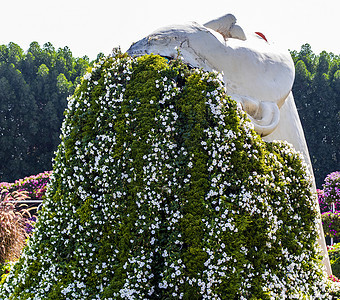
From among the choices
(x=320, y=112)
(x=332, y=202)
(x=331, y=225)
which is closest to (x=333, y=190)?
(x=332, y=202)

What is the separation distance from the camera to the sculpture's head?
3.98m

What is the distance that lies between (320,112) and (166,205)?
2272 centimetres

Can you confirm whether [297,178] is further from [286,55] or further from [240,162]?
[286,55]

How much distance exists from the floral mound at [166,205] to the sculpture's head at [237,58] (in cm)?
51

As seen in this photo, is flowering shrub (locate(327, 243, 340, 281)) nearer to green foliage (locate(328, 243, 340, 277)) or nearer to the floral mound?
green foliage (locate(328, 243, 340, 277))

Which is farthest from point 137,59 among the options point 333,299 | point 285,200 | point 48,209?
point 333,299

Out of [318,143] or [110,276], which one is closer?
[110,276]

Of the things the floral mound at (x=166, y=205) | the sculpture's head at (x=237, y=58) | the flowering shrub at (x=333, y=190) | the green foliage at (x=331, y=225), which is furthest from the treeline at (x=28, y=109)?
the floral mound at (x=166, y=205)

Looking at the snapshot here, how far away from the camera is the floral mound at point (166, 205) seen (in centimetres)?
300

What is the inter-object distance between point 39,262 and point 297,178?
7.70 feet

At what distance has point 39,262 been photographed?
3387mm

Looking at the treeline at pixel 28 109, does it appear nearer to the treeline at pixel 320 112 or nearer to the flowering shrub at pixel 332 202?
the treeline at pixel 320 112

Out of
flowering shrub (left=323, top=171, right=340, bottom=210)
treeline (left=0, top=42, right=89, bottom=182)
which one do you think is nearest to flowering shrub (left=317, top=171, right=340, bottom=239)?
flowering shrub (left=323, top=171, right=340, bottom=210)

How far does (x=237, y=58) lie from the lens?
13.7 ft
